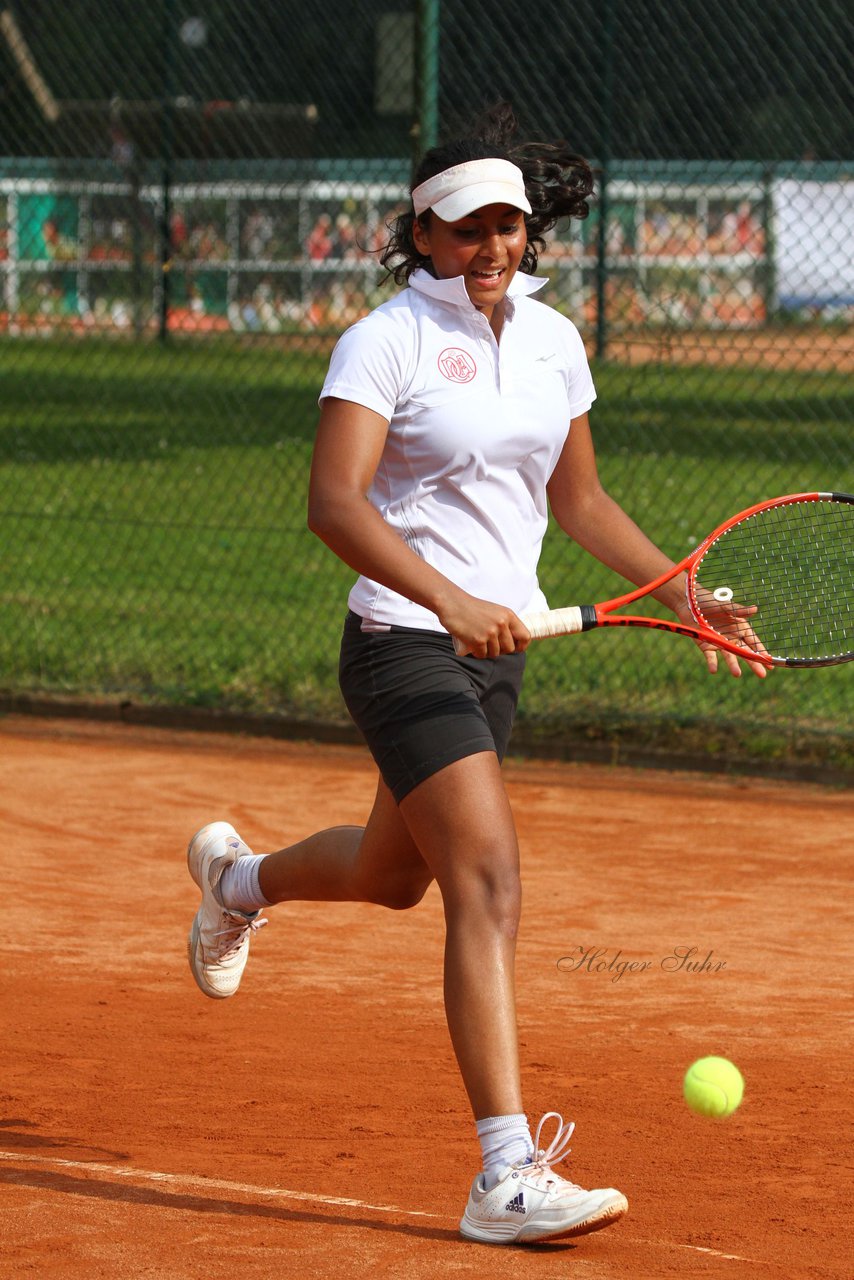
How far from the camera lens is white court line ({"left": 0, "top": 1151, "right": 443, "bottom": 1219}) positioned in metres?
3.45

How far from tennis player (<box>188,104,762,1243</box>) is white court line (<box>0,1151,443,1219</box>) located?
0.20 metres

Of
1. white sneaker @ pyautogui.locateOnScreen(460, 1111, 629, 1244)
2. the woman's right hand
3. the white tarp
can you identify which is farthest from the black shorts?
the white tarp

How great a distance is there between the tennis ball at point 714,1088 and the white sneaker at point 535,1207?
1.62 ft

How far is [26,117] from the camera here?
A: 34.8 ft

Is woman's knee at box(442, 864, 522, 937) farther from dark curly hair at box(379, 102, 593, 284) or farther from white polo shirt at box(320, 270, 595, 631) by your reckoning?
dark curly hair at box(379, 102, 593, 284)

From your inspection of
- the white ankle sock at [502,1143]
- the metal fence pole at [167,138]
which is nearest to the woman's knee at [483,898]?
the white ankle sock at [502,1143]

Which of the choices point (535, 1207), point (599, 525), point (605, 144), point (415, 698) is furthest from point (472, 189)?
point (605, 144)

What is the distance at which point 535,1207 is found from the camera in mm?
3203

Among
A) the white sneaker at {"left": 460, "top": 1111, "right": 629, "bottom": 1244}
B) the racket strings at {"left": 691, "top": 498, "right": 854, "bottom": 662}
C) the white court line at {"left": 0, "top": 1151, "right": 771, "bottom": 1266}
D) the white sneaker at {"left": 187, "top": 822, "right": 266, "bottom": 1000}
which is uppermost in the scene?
the racket strings at {"left": 691, "top": 498, "right": 854, "bottom": 662}

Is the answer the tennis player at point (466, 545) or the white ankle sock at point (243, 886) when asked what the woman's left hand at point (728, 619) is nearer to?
the tennis player at point (466, 545)

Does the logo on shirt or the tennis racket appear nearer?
the logo on shirt

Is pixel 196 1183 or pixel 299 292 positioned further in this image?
pixel 299 292

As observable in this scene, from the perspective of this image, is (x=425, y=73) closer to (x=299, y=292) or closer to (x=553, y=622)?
(x=299, y=292)

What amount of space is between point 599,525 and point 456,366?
1.93 ft
